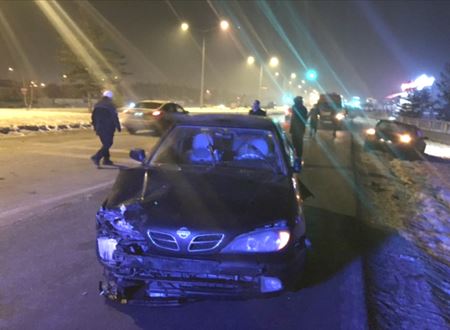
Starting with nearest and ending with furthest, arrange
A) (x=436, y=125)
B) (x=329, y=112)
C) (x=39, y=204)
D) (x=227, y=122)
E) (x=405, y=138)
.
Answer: (x=227, y=122), (x=39, y=204), (x=405, y=138), (x=329, y=112), (x=436, y=125)

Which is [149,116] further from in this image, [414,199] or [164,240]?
[164,240]

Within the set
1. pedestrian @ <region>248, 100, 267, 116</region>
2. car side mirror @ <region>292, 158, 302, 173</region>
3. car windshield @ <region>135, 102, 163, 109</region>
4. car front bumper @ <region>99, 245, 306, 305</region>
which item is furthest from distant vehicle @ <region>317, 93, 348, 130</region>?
car front bumper @ <region>99, 245, 306, 305</region>

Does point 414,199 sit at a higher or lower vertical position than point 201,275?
lower

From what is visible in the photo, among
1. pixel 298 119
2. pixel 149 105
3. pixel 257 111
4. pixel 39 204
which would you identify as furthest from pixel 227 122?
pixel 149 105

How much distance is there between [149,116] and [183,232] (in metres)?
17.7

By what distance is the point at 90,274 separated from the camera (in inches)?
194

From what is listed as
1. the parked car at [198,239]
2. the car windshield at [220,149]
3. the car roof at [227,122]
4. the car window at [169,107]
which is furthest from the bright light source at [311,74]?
the parked car at [198,239]

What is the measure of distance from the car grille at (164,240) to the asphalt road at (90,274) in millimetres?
634

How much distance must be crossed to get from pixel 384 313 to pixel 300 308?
2.51ft

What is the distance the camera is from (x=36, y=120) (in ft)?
77.9

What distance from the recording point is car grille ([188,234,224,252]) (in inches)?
151

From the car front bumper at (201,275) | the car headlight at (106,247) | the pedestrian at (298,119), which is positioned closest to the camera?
the car front bumper at (201,275)

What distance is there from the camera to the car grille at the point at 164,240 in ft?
12.6

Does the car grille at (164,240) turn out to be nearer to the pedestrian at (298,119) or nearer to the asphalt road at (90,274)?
the asphalt road at (90,274)
